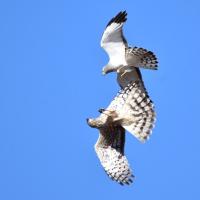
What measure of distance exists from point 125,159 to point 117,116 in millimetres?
711

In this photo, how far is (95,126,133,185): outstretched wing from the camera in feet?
50.4

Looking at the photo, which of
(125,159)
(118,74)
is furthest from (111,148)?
(118,74)

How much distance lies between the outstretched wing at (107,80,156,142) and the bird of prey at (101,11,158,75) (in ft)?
1.87

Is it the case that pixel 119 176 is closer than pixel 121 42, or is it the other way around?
pixel 119 176

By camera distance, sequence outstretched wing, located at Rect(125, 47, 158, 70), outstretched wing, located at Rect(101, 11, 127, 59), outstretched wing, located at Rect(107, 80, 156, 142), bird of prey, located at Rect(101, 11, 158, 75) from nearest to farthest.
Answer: outstretched wing, located at Rect(107, 80, 156, 142) → outstretched wing, located at Rect(125, 47, 158, 70) → bird of prey, located at Rect(101, 11, 158, 75) → outstretched wing, located at Rect(101, 11, 127, 59)

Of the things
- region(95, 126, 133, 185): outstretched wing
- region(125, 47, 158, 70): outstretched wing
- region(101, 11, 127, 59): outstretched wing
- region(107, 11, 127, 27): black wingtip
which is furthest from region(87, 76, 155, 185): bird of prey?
region(107, 11, 127, 27): black wingtip

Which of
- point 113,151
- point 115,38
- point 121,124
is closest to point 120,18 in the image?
point 115,38

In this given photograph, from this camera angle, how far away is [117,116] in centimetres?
1536

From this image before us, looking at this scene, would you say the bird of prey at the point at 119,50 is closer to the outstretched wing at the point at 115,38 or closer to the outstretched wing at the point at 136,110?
the outstretched wing at the point at 115,38

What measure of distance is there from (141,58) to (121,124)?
1.18 metres

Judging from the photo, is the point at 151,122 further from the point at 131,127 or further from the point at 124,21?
the point at 124,21

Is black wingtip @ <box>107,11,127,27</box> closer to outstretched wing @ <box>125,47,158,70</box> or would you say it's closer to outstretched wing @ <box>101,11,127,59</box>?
outstretched wing @ <box>101,11,127,59</box>

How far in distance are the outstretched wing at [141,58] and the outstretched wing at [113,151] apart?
1.12 m

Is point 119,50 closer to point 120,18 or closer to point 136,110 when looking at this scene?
Answer: point 120,18
